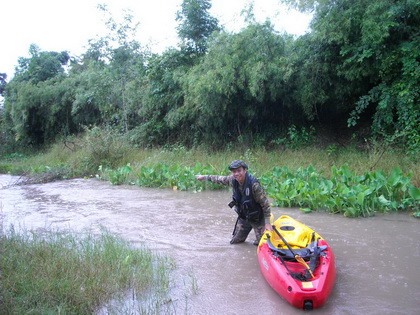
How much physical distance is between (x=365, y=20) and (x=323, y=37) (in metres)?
1.21

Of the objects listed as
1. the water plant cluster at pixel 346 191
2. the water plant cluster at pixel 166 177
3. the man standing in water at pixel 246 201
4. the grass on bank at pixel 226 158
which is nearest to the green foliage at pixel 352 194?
the water plant cluster at pixel 346 191

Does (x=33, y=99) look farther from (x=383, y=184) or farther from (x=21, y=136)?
(x=383, y=184)

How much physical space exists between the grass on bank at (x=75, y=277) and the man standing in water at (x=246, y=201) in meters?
1.34

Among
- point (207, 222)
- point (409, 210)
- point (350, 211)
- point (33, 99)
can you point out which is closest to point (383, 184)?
point (409, 210)

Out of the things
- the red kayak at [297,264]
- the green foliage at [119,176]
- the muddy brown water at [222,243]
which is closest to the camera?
the red kayak at [297,264]

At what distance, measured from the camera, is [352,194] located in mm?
6891

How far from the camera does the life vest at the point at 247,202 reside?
518cm

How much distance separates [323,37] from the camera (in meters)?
10.2

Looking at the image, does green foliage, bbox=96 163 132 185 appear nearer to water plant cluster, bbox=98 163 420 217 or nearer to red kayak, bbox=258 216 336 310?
water plant cluster, bbox=98 163 420 217

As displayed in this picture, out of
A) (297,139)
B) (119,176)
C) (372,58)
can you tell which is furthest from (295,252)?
(297,139)

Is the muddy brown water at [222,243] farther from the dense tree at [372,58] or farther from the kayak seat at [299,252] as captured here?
the dense tree at [372,58]

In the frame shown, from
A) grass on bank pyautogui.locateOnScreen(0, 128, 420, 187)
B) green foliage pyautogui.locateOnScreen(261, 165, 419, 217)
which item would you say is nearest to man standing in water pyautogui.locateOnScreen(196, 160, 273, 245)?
green foliage pyautogui.locateOnScreen(261, 165, 419, 217)

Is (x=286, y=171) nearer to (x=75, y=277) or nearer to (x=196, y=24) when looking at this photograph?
(x=75, y=277)

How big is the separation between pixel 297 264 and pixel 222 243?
182cm
